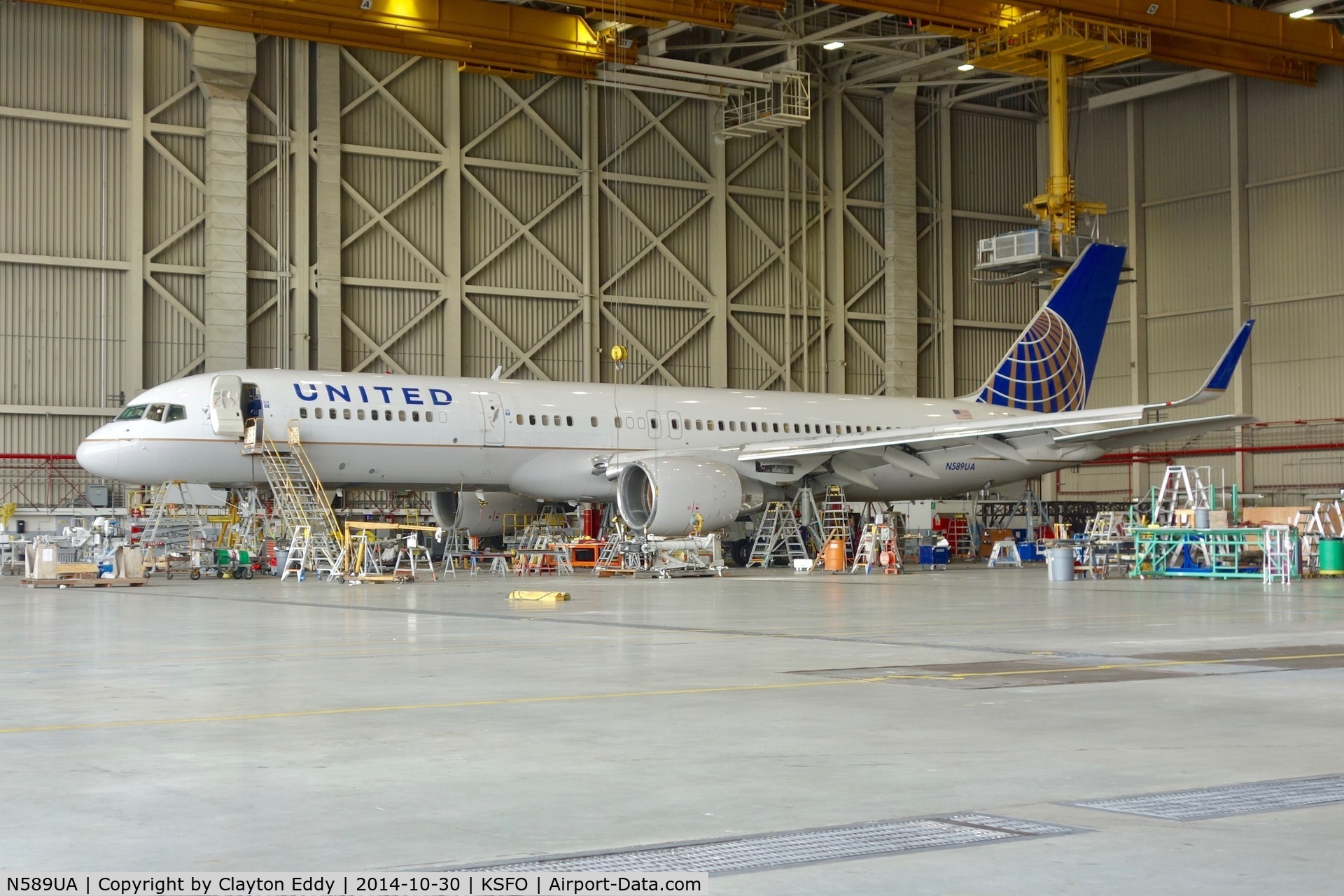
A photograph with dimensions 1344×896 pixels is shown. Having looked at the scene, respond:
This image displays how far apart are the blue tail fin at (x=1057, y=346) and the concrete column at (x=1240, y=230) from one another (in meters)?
8.61

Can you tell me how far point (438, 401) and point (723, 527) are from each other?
5329mm

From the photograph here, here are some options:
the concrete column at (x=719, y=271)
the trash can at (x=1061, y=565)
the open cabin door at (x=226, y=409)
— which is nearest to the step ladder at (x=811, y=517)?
the trash can at (x=1061, y=565)

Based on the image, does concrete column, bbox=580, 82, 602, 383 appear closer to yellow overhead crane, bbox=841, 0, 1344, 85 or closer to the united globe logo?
yellow overhead crane, bbox=841, 0, 1344, 85

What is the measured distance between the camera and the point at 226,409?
2273 centimetres

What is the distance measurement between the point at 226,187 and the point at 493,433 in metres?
11.7

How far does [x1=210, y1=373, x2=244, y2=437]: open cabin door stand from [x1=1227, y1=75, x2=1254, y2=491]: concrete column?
28458 mm

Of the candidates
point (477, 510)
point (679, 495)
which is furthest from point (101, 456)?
point (679, 495)

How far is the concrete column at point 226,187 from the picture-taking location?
32.5 meters

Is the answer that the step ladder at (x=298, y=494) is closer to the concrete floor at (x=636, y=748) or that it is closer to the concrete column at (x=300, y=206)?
the concrete floor at (x=636, y=748)

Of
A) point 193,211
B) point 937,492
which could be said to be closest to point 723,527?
point 937,492

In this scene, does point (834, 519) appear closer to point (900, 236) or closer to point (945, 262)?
point (900, 236)

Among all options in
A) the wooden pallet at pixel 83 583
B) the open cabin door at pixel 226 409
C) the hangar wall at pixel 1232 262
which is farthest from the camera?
the hangar wall at pixel 1232 262

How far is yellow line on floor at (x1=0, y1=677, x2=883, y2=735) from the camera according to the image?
604 cm

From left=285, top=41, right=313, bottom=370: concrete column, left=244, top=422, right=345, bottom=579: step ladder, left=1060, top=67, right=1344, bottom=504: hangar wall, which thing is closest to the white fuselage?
left=244, top=422, right=345, bottom=579: step ladder
